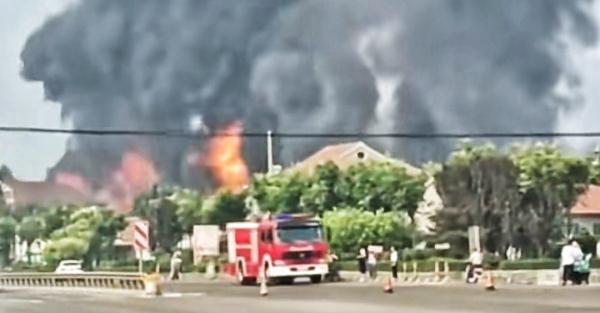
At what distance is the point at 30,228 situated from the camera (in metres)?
82.5

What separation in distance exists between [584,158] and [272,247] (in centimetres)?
4295

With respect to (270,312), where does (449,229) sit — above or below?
above

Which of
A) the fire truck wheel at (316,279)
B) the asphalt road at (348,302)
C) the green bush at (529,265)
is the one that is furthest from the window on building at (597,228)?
the asphalt road at (348,302)

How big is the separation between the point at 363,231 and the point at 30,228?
20426 mm

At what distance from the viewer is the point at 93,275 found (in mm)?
61500

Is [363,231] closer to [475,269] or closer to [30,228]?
[30,228]

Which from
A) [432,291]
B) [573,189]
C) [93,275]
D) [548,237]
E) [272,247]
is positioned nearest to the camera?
[432,291]

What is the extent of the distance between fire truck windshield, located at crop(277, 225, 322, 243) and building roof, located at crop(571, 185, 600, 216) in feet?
156

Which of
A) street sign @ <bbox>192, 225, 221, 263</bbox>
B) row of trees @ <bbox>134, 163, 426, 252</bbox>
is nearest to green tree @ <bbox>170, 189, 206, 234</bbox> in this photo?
row of trees @ <bbox>134, 163, 426, 252</bbox>

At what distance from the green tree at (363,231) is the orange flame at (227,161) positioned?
6.76 metres

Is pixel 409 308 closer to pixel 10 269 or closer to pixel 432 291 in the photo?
pixel 432 291

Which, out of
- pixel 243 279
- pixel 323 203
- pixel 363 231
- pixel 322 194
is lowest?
pixel 243 279

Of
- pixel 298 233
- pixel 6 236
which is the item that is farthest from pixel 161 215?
pixel 298 233

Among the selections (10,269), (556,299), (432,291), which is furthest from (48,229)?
(556,299)
